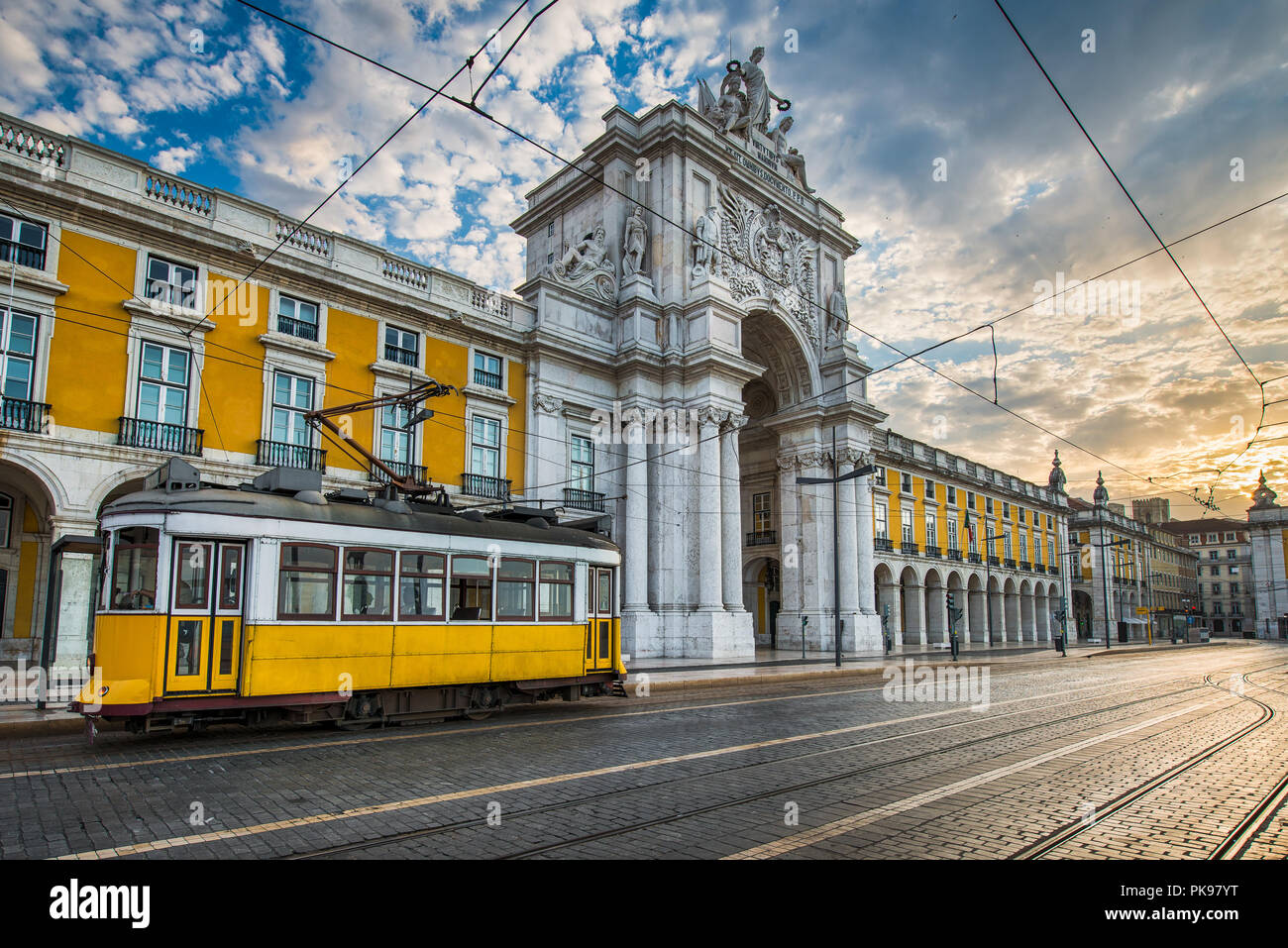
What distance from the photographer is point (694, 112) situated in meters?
32.1

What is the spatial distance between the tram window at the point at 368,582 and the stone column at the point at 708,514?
59.7ft

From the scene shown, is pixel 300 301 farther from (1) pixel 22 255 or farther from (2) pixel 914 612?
(2) pixel 914 612

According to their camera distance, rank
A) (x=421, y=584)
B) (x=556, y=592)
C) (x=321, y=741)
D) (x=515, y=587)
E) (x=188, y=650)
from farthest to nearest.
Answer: (x=556, y=592) < (x=515, y=587) < (x=421, y=584) < (x=321, y=741) < (x=188, y=650)

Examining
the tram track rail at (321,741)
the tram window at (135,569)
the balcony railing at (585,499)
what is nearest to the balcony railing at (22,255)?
the tram window at (135,569)

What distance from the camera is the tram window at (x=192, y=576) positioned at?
10.3m

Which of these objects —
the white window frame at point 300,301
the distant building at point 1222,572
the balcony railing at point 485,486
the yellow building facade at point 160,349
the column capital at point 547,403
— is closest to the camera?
the yellow building facade at point 160,349

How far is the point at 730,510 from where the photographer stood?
3058 cm

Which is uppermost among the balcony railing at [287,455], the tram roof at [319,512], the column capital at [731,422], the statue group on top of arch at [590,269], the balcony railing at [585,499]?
the statue group on top of arch at [590,269]

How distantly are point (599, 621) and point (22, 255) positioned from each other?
15.4 metres

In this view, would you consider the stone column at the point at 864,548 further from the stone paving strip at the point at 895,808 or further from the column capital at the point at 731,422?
the stone paving strip at the point at 895,808

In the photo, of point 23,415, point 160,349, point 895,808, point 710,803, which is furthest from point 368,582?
point 160,349

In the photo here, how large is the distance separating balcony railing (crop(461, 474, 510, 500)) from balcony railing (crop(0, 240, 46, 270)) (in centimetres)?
1202
